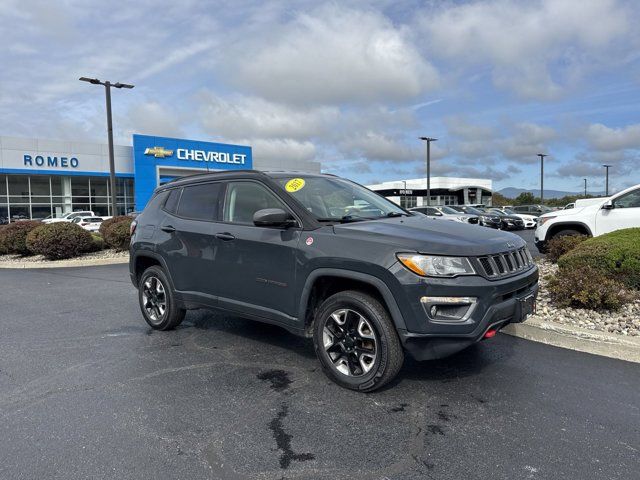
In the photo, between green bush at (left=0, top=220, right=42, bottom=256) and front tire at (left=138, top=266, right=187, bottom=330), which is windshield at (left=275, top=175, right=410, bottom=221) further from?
green bush at (left=0, top=220, right=42, bottom=256)

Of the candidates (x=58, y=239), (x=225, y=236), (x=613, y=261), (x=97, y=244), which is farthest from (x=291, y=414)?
(x=97, y=244)

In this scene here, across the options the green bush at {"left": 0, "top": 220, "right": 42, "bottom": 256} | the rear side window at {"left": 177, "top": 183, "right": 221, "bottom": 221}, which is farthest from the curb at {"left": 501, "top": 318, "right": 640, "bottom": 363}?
the green bush at {"left": 0, "top": 220, "right": 42, "bottom": 256}

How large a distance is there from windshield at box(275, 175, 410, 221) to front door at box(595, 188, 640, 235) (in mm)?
7070

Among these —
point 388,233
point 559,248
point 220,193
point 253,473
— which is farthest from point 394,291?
point 559,248

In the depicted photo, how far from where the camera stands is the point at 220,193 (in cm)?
509

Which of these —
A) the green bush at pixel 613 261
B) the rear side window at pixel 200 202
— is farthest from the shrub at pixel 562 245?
the rear side window at pixel 200 202

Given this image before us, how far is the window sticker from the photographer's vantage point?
179 inches

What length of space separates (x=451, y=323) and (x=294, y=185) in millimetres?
1995

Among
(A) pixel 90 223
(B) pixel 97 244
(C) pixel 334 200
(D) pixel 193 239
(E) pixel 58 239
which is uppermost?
(C) pixel 334 200

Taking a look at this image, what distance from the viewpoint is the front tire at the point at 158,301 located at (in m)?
5.57

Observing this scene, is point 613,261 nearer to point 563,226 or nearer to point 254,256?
point 563,226

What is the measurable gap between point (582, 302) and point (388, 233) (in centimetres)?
336

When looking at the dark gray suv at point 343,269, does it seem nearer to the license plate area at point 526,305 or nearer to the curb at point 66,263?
the license plate area at point 526,305

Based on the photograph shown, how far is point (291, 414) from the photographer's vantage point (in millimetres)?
3561
